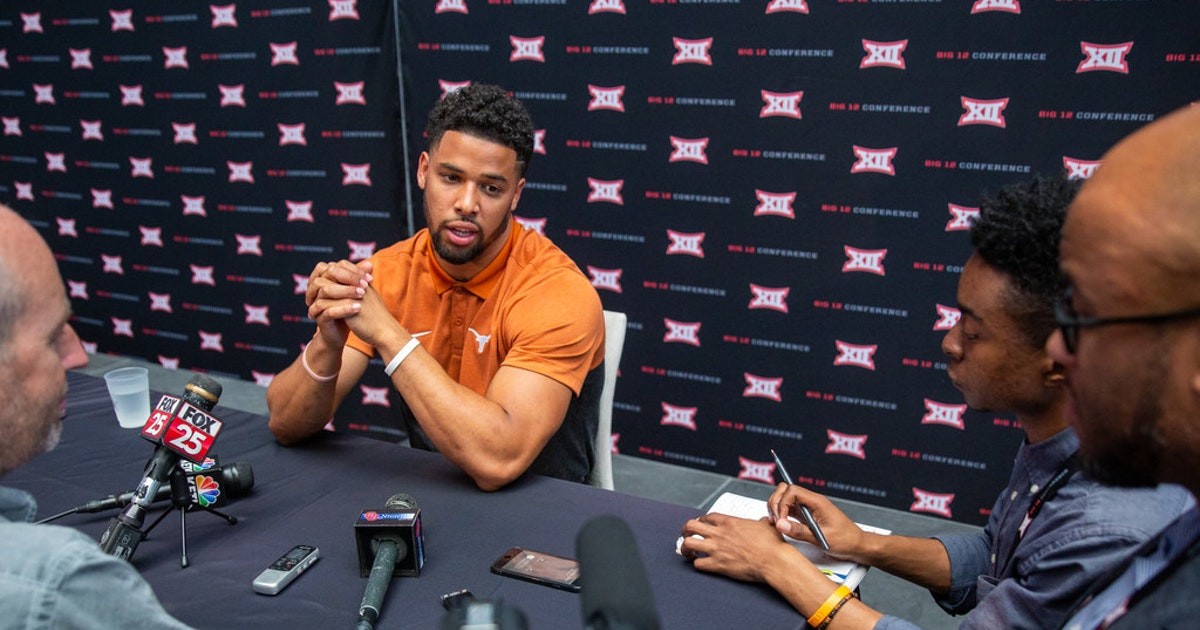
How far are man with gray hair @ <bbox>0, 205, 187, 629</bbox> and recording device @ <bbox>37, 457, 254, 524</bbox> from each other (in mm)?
270

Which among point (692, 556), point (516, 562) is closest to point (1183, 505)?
point (692, 556)

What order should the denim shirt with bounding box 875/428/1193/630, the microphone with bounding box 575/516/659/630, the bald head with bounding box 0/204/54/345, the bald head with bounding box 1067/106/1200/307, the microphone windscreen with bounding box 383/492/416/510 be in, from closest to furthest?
the microphone with bounding box 575/516/659/630 → the bald head with bounding box 1067/106/1200/307 → the bald head with bounding box 0/204/54/345 → the denim shirt with bounding box 875/428/1193/630 → the microphone windscreen with bounding box 383/492/416/510

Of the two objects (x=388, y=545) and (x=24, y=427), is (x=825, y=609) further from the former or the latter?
(x=24, y=427)

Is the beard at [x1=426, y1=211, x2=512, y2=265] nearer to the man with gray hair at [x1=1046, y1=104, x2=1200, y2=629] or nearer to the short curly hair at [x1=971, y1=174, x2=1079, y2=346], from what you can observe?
the short curly hair at [x1=971, y1=174, x2=1079, y2=346]

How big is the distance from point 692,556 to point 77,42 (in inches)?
186

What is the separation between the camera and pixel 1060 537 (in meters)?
1.14

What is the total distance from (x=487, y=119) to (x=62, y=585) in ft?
4.70

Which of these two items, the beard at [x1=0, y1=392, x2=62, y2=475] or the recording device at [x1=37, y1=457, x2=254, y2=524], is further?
the recording device at [x1=37, y1=457, x2=254, y2=524]

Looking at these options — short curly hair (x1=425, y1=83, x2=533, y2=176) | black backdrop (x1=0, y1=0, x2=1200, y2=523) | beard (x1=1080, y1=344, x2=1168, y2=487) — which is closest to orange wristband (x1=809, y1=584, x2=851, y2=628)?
beard (x1=1080, y1=344, x2=1168, y2=487)

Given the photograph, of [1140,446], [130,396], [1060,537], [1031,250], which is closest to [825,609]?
[1060,537]

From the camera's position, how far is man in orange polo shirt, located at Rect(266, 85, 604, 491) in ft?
5.34

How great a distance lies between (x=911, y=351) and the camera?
2961 mm

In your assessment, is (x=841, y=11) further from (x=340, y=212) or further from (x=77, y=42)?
(x=77, y=42)

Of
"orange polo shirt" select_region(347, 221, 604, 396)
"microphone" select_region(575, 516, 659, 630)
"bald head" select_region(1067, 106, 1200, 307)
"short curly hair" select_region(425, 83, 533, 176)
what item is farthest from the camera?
"short curly hair" select_region(425, 83, 533, 176)
